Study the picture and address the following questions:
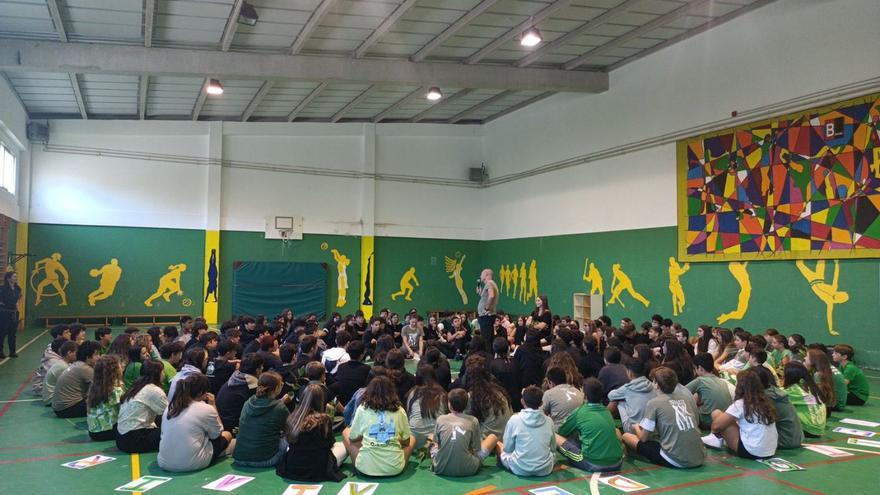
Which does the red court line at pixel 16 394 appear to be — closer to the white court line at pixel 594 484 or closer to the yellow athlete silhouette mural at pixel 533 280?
the white court line at pixel 594 484

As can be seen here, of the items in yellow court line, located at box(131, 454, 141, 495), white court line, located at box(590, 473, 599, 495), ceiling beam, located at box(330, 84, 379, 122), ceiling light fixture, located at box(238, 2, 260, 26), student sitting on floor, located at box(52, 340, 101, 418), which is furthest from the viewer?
ceiling beam, located at box(330, 84, 379, 122)

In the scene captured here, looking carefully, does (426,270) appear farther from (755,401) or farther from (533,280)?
(755,401)

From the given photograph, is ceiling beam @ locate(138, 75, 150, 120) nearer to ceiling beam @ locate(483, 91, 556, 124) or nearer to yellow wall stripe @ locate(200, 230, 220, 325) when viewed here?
yellow wall stripe @ locate(200, 230, 220, 325)

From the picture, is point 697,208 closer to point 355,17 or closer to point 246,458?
point 355,17

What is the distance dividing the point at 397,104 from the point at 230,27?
7873 mm

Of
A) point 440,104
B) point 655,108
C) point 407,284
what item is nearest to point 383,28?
point 655,108

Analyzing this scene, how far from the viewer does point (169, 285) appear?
1895 cm

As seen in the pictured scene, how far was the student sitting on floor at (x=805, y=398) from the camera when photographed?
21.4 ft

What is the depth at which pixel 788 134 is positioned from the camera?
12.2 meters

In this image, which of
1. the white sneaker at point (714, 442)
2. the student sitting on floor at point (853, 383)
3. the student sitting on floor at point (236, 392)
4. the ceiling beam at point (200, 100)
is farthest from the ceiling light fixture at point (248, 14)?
the student sitting on floor at point (853, 383)

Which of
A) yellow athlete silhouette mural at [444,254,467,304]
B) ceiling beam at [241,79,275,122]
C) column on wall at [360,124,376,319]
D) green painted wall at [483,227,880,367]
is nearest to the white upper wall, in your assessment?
green painted wall at [483,227,880,367]

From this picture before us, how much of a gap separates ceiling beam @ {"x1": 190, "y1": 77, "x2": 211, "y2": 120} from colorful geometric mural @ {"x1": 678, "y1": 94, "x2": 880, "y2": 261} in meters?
12.2

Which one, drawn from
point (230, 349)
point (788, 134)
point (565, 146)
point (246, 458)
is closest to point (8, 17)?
point (230, 349)

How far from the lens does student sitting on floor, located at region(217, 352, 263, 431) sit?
611 cm
